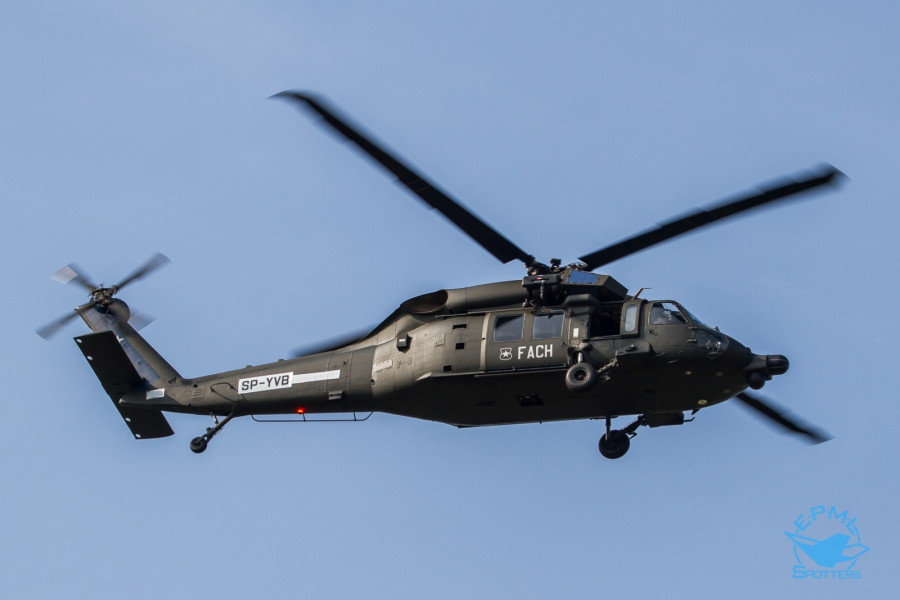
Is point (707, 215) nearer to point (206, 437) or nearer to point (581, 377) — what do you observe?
point (581, 377)

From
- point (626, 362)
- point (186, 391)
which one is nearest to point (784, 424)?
point (626, 362)

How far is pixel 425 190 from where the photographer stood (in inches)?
833

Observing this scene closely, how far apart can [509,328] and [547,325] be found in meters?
0.68

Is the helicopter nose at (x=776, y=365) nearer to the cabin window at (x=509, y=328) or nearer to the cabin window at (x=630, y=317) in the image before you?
the cabin window at (x=630, y=317)

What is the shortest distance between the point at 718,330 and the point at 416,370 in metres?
5.34

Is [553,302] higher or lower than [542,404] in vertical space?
higher

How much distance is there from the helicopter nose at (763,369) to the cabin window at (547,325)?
323cm

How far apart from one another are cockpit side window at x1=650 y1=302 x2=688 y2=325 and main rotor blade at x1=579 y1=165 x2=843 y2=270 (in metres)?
1.16

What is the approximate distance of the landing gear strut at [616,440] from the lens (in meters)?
22.2

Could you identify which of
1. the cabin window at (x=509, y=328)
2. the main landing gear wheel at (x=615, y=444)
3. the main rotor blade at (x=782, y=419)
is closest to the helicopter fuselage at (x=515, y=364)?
the cabin window at (x=509, y=328)

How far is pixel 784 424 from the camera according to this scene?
23.9 m

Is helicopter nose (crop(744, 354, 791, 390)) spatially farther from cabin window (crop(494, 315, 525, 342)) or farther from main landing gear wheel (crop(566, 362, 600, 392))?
cabin window (crop(494, 315, 525, 342))

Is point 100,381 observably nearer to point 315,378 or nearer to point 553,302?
point 315,378

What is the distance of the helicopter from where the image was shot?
69.1 feet
